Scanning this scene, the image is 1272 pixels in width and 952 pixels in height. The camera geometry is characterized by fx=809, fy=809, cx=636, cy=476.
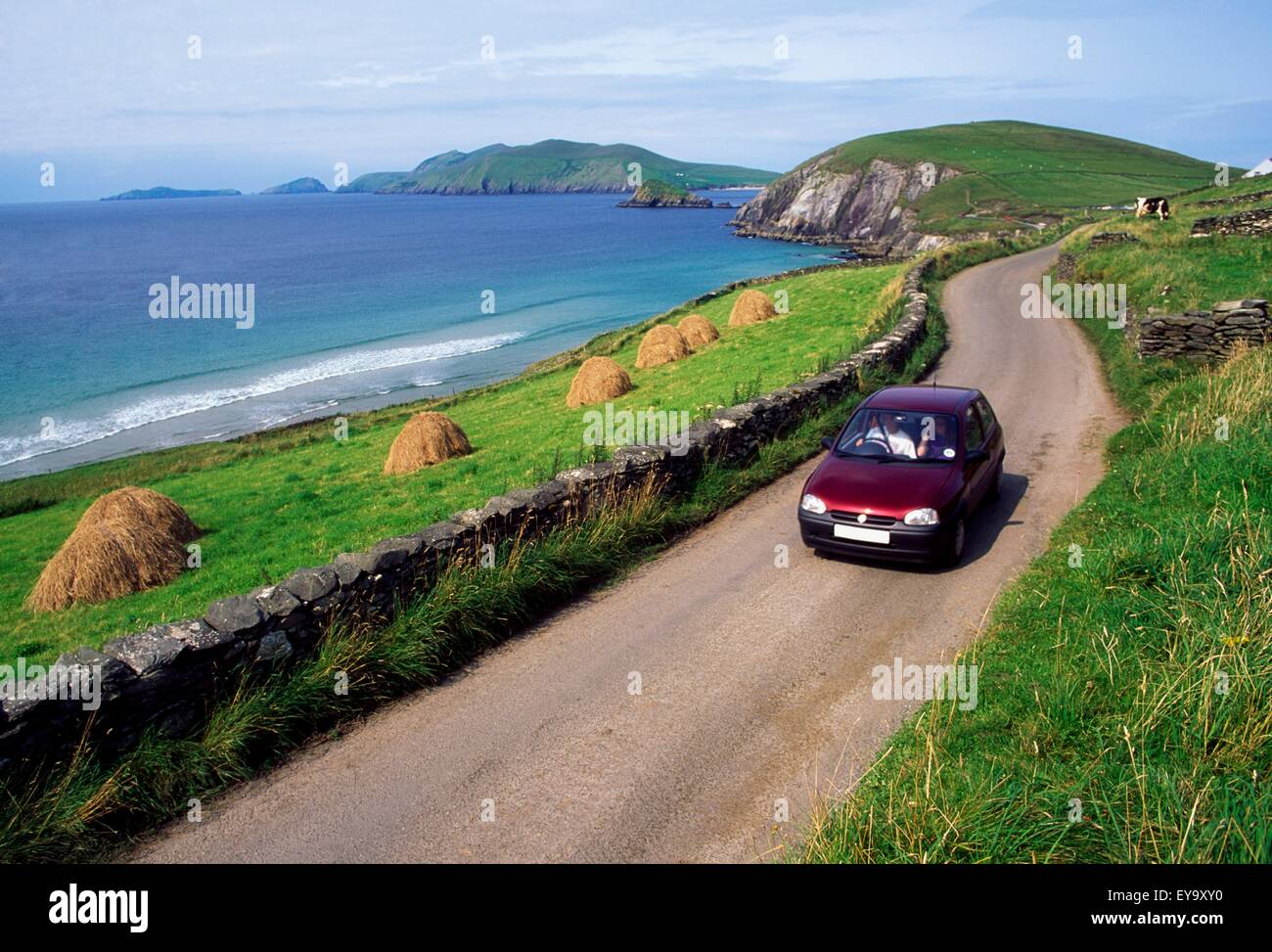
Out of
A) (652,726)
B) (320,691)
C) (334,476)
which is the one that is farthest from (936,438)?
(334,476)

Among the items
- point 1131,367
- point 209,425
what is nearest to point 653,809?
point 1131,367

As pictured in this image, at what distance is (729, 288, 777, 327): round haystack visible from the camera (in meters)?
36.9

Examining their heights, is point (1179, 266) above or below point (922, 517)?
above

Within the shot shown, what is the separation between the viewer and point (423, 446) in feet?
68.2

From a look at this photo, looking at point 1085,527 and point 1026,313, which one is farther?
point 1026,313

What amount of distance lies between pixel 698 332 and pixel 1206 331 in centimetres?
1906

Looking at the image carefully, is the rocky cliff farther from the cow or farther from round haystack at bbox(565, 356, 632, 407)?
round haystack at bbox(565, 356, 632, 407)

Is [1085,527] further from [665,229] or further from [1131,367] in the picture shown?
[665,229]

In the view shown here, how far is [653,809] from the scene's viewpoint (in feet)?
20.5

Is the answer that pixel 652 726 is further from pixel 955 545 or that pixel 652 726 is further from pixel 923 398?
pixel 923 398

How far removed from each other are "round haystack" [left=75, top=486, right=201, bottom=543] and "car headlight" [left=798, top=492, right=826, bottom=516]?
1197 centimetres

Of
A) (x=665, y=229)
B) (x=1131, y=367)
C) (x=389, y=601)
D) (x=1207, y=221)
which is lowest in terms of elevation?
(x=389, y=601)

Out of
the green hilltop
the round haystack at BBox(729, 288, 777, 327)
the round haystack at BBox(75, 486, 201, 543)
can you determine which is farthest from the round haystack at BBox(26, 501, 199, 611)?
the green hilltop

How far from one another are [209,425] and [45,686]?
40.0 m
